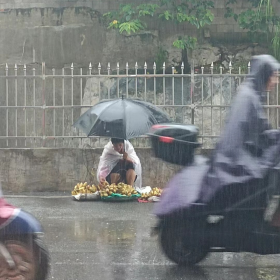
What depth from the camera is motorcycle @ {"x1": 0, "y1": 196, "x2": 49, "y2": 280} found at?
4.60 meters

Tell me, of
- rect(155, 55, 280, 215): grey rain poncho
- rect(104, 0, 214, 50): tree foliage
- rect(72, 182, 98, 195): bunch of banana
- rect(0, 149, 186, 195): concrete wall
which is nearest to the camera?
rect(155, 55, 280, 215): grey rain poncho

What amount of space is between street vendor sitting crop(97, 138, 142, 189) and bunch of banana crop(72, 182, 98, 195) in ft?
0.60

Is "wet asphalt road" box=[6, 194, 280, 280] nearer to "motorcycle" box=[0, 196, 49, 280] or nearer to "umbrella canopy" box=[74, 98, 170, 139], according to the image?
"motorcycle" box=[0, 196, 49, 280]

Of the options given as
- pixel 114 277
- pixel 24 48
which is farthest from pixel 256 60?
pixel 24 48

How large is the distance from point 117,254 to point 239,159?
5.50 ft

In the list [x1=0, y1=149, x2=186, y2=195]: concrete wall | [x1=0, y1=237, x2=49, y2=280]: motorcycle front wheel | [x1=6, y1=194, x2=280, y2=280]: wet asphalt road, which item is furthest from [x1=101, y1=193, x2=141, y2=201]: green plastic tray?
[x1=0, y1=237, x2=49, y2=280]: motorcycle front wheel

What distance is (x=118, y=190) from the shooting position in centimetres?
1014

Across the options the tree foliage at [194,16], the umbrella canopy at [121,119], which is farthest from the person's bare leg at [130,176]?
the tree foliage at [194,16]

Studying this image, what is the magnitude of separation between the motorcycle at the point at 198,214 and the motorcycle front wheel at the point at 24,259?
1236 millimetres

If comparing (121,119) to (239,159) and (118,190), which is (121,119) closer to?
(118,190)

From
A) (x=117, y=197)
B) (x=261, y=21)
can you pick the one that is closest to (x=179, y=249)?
(x=117, y=197)

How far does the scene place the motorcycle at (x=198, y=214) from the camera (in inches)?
212

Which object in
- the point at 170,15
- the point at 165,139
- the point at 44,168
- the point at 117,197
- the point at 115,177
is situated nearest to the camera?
the point at 165,139

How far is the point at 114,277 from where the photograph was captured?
18.0ft
